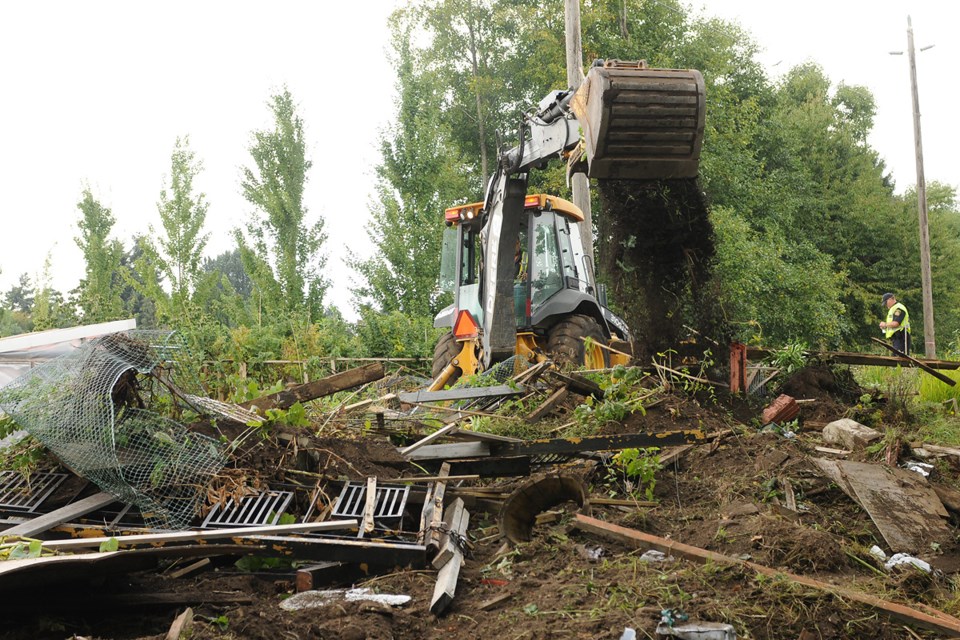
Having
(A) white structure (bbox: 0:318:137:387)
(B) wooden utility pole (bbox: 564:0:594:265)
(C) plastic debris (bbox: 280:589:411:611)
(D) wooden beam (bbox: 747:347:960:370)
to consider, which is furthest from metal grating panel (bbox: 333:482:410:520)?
(B) wooden utility pole (bbox: 564:0:594:265)

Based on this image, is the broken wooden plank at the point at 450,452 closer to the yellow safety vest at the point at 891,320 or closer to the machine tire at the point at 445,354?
the machine tire at the point at 445,354

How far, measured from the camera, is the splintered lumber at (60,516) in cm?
472

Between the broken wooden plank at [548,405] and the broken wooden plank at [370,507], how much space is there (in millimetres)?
1729

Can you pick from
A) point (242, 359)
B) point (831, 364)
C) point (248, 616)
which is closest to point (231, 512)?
point (248, 616)

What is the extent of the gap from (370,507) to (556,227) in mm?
6238

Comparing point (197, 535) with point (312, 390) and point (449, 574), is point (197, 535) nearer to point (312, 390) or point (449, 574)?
point (449, 574)

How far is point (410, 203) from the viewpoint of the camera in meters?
25.1

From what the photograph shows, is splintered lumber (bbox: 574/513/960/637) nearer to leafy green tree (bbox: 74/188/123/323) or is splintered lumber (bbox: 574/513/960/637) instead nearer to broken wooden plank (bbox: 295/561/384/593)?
broken wooden plank (bbox: 295/561/384/593)

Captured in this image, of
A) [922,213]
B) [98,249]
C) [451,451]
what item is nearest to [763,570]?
[451,451]

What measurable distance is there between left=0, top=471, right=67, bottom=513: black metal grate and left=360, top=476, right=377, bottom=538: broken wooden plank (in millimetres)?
2000

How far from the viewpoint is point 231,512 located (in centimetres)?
522

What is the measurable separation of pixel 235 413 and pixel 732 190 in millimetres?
25860

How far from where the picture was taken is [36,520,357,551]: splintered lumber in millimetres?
4477

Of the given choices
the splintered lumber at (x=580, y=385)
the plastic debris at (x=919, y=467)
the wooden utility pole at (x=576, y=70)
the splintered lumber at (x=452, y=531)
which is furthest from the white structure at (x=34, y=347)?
the wooden utility pole at (x=576, y=70)
